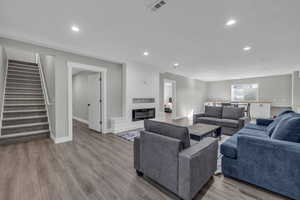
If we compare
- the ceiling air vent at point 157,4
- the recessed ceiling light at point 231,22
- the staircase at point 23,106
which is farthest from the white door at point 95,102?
the recessed ceiling light at point 231,22

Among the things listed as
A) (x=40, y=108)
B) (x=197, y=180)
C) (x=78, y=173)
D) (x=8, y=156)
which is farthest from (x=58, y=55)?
(x=197, y=180)

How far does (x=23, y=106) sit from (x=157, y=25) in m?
4.87

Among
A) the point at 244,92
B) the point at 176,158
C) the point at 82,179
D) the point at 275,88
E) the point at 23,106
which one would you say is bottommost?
the point at 82,179

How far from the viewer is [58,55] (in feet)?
11.5

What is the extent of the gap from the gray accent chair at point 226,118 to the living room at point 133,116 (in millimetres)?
34

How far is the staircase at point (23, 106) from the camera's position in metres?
3.60

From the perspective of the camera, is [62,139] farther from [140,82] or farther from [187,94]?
[187,94]

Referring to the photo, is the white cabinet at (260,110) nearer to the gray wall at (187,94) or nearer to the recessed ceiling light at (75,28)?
the gray wall at (187,94)

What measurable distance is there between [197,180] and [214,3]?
231 cm

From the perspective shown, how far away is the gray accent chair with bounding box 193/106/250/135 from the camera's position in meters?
4.10

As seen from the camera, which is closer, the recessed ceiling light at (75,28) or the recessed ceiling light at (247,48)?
the recessed ceiling light at (75,28)

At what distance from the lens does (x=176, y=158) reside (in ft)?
4.92

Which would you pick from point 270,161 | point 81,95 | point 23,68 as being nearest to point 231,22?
point 270,161

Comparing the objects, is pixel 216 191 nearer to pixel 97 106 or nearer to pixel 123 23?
pixel 123 23
